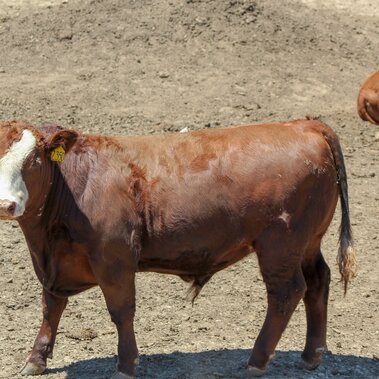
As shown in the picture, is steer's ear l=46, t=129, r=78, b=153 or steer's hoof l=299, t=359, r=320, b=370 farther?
steer's hoof l=299, t=359, r=320, b=370

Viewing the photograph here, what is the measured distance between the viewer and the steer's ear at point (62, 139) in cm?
621

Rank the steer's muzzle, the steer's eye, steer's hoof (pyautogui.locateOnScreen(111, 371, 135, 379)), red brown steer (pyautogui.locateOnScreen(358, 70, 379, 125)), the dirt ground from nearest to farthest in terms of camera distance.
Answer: the steer's muzzle → the steer's eye → steer's hoof (pyautogui.locateOnScreen(111, 371, 135, 379)) → the dirt ground → red brown steer (pyautogui.locateOnScreen(358, 70, 379, 125))

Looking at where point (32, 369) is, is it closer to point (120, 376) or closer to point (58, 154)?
point (120, 376)

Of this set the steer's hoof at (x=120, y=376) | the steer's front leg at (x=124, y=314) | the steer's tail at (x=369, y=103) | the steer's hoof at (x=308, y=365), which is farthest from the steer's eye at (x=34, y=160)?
the steer's tail at (x=369, y=103)

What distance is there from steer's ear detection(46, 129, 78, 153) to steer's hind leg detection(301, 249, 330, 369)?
6.24 feet

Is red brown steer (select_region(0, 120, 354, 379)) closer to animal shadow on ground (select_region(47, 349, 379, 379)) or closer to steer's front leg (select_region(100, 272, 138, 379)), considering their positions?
steer's front leg (select_region(100, 272, 138, 379))

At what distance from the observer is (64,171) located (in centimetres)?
643

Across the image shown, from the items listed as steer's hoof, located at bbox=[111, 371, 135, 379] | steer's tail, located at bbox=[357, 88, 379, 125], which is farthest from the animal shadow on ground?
steer's tail, located at bbox=[357, 88, 379, 125]

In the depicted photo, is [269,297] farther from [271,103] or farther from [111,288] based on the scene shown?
[271,103]

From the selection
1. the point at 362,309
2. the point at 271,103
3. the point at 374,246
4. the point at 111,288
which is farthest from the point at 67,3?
the point at 111,288

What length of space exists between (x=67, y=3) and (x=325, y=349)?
10.1 m

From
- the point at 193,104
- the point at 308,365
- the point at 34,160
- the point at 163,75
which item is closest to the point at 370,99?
the point at 193,104

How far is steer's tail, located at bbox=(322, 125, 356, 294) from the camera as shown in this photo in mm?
6773

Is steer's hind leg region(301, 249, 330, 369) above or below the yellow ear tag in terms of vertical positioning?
below
